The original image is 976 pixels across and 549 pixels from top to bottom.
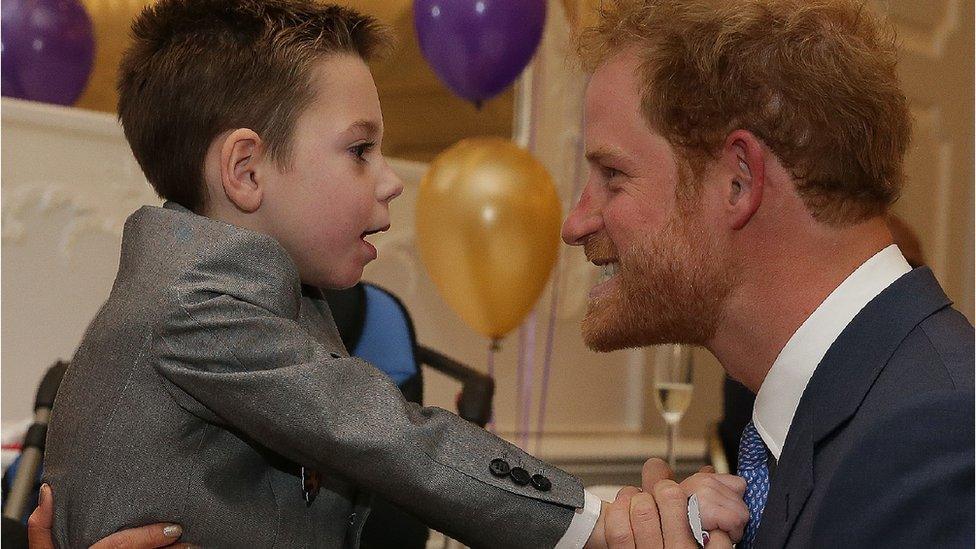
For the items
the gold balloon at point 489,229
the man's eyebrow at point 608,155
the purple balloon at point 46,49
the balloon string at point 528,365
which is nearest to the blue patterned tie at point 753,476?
the man's eyebrow at point 608,155

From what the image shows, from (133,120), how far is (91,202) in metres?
1.65

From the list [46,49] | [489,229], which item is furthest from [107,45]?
[489,229]

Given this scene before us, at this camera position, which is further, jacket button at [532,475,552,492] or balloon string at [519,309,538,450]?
balloon string at [519,309,538,450]

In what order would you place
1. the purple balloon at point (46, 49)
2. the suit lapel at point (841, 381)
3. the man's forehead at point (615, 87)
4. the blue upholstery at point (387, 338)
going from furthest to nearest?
the purple balloon at point (46, 49), the blue upholstery at point (387, 338), the man's forehead at point (615, 87), the suit lapel at point (841, 381)

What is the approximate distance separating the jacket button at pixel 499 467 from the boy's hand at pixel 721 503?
0.20 meters

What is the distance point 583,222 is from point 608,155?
0.31 feet

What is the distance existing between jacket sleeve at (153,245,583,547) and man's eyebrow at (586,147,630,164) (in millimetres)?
362

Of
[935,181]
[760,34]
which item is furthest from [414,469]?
[935,181]

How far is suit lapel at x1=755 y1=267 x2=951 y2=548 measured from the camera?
1097mm

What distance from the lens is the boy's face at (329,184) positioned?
4.72 ft

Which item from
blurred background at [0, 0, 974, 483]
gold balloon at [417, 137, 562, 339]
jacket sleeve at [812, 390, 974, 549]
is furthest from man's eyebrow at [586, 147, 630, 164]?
gold balloon at [417, 137, 562, 339]

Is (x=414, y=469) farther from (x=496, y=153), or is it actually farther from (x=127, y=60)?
(x=496, y=153)

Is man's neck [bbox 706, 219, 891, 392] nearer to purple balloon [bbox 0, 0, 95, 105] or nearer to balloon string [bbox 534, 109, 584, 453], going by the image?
purple balloon [bbox 0, 0, 95, 105]

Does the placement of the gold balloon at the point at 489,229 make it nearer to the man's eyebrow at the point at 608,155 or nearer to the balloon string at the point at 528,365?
the balloon string at the point at 528,365
